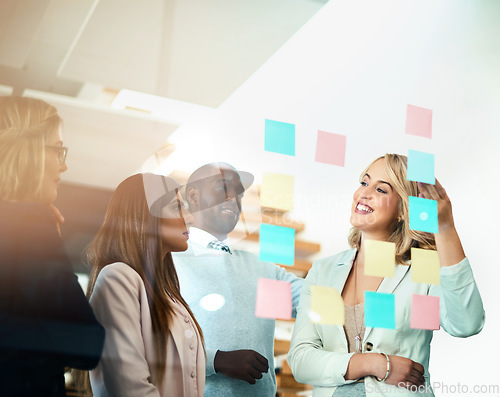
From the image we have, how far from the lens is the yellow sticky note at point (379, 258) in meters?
1.84

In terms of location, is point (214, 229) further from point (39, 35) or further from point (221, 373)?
point (39, 35)

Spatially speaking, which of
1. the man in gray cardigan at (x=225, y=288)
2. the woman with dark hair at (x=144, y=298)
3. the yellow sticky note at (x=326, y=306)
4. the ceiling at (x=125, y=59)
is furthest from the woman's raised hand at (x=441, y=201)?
the woman with dark hair at (x=144, y=298)

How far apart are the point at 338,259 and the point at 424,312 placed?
314 millimetres

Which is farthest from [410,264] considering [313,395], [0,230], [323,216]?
[0,230]

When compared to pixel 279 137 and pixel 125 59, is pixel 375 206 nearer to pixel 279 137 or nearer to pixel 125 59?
pixel 279 137

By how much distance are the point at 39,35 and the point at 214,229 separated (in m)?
0.70

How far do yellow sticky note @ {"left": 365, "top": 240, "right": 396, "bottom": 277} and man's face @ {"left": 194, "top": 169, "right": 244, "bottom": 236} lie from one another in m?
0.44

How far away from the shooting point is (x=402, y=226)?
1907 mm

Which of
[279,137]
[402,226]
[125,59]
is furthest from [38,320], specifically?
[402,226]

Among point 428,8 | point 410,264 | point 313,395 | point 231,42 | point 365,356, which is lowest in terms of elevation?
point 313,395

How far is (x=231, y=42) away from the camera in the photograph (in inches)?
75.1

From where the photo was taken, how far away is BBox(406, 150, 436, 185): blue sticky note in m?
2.00

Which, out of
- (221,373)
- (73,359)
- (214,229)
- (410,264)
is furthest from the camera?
(410,264)

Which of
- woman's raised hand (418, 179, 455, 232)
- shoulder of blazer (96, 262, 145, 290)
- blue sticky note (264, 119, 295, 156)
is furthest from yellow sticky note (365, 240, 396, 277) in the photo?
shoulder of blazer (96, 262, 145, 290)
